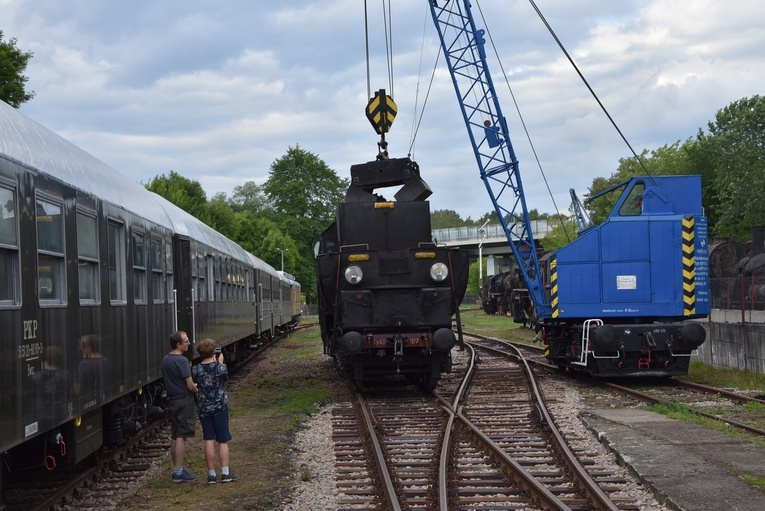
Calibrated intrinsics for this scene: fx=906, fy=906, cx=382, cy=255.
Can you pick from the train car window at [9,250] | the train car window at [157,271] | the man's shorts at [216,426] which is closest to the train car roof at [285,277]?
the train car window at [157,271]

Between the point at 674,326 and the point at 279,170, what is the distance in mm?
65861

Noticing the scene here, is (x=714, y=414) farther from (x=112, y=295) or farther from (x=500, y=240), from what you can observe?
(x=500, y=240)

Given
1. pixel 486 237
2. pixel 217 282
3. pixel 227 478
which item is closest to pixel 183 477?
pixel 227 478

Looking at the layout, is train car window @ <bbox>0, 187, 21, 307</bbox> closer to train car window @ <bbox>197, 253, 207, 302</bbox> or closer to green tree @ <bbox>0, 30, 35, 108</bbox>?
train car window @ <bbox>197, 253, 207, 302</bbox>

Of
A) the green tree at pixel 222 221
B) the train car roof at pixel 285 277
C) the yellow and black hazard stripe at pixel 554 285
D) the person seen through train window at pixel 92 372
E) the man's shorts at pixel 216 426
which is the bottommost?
the man's shorts at pixel 216 426

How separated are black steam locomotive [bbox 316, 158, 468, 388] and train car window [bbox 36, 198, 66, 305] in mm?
7685

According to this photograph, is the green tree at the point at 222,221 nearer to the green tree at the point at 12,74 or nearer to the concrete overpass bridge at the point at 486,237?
the concrete overpass bridge at the point at 486,237

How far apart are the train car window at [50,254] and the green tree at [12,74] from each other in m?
34.2

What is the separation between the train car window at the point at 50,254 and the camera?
6.65 m

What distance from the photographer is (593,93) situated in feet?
63.1

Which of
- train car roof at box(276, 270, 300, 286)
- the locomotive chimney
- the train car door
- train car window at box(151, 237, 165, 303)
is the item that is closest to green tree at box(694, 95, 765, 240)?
the locomotive chimney

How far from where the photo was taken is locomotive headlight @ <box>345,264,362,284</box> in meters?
14.7

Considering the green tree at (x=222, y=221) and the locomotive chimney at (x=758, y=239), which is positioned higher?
the green tree at (x=222, y=221)

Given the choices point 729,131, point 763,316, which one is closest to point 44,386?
point 763,316
